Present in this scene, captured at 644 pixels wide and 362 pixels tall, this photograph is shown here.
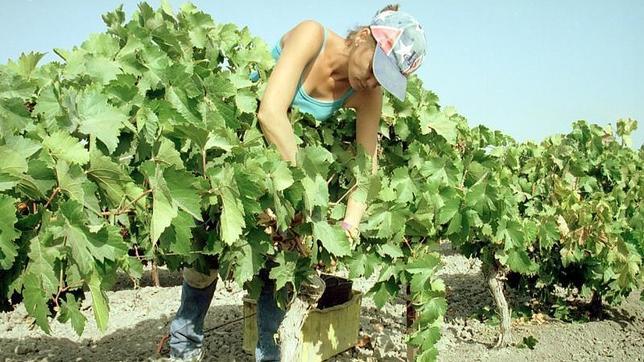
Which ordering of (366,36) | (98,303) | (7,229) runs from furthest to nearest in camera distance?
(366,36) → (98,303) → (7,229)

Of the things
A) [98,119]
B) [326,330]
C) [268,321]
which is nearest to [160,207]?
[98,119]

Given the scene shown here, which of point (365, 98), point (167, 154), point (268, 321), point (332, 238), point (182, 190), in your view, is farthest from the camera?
point (268, 321)

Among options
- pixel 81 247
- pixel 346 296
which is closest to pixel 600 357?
pixel 346 296

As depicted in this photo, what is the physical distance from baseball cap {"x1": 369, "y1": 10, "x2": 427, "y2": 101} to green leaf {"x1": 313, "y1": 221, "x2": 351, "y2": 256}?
0.61m

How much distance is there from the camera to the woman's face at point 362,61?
2.36 metres

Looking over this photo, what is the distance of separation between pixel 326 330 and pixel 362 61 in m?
2.36

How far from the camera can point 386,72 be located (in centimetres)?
232

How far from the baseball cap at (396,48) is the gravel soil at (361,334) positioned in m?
2.87

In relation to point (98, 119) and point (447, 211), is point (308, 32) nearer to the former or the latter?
point (98, 119)

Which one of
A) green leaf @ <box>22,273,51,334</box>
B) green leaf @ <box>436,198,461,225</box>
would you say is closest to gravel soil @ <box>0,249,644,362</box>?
green leaf @ <box>436,198,461,225</box>

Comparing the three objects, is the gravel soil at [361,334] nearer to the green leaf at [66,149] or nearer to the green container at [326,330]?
the green container at [326,330]

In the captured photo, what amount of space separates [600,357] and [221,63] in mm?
4567

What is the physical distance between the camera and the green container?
13.0 feet

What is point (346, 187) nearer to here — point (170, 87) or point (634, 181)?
point (170, 87)
